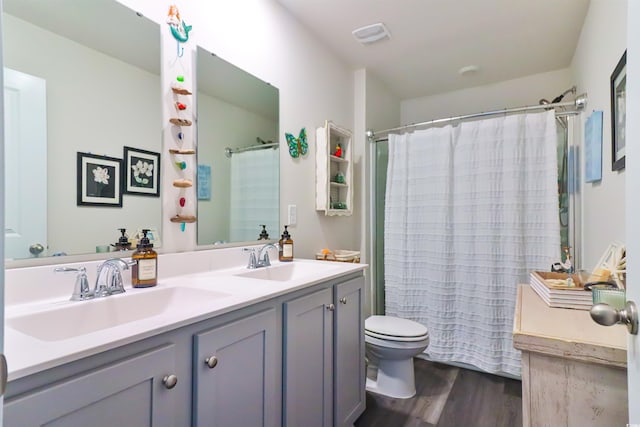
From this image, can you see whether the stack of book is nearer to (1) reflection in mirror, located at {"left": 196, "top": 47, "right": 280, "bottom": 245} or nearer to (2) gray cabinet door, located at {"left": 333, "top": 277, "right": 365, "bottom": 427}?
(2) gray cabinet door, located at {"left": 333, "top": 277, "right": 365, "bottom": 427}

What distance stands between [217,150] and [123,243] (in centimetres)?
63

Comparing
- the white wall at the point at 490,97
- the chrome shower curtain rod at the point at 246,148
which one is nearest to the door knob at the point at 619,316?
the chrome shower curtain rod at the point at 246,148

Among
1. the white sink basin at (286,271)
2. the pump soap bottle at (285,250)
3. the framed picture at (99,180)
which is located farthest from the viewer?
the pump soap bottle at (285,250)

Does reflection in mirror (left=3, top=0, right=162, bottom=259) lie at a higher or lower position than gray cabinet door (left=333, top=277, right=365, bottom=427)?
higher

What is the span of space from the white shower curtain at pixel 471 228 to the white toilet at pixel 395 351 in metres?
0.51

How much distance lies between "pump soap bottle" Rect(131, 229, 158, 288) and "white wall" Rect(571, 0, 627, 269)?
187cm

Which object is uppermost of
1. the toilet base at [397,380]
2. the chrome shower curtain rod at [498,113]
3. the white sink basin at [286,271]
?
the chrome shower curtain rod at [498,113]

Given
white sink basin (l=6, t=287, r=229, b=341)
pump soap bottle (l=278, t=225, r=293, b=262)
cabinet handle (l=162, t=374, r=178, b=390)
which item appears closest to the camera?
cabinet handle (l=162, t=374, r=178, b=390)

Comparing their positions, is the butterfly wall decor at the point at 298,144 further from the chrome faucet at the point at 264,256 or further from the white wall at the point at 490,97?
the white wall at the point at 490,97

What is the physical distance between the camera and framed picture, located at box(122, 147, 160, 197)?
1.28m

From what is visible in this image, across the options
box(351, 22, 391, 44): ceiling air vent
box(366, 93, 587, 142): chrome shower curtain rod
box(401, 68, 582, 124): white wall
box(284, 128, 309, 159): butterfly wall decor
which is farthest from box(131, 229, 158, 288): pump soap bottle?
box(401, 68, 582, 124): white wall

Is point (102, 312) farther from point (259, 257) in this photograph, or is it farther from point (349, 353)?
point (349, 353)

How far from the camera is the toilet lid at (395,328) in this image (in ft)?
6.59

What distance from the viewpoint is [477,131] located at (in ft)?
7.95
